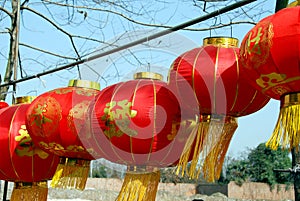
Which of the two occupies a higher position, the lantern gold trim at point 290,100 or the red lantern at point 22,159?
the lantern gold trim at point 290,100

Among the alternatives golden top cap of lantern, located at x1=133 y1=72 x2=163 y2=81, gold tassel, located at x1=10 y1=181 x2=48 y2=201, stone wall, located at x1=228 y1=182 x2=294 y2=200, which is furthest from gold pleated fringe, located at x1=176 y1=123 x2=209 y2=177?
stone wall, located at x1=228 y1=182 x2=294 y2=200

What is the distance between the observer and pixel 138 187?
61.4 inches

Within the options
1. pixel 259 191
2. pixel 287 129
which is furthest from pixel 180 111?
pixel 259 191

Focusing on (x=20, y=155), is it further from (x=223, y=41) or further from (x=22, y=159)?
(x=223, y=41)

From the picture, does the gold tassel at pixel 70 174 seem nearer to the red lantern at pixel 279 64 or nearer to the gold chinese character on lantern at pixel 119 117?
the gold chinese character on lantern at pixel 119 117

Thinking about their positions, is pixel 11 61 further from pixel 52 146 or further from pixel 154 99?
pixel 154 99

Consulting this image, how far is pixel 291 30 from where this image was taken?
3.61ft

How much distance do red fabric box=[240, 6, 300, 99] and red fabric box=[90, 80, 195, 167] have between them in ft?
1.21

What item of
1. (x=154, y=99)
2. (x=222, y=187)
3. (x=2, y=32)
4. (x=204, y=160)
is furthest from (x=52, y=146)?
(x=222, y=187)

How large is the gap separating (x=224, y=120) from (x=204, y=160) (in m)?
0.15

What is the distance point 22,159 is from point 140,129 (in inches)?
30.7

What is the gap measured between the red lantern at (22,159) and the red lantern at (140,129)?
557 millimetres

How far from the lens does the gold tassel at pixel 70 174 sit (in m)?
1.88

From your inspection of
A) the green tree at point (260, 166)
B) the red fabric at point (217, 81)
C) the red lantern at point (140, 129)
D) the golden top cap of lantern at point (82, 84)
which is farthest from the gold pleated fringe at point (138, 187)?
the green tree at point (260, 166)
